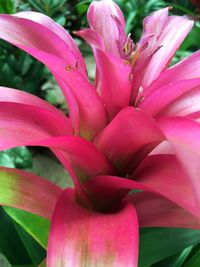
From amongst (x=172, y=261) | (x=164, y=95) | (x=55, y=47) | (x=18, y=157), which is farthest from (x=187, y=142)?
(x=18, y=157)

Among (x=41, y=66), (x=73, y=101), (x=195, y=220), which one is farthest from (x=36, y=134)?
(x=41, y=66)

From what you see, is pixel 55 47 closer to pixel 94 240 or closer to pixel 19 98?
pixel 19 98

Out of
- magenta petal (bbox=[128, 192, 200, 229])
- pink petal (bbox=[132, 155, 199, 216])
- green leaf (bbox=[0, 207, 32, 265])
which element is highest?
pink petal (bbox=[132, 155, 199, 216])

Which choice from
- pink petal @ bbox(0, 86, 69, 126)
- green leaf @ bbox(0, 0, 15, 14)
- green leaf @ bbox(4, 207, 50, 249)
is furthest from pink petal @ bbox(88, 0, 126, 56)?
green leaf @ bbox(0, 0, 15, 14)

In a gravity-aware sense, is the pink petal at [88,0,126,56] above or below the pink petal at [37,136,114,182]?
above

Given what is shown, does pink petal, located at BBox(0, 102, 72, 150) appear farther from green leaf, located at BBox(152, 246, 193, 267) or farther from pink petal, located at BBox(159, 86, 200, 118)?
green leaf, located at BBox(152, 246, 193, 267)

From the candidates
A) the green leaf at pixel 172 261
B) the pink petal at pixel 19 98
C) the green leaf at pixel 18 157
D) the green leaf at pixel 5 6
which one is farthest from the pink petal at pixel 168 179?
the green leaf at pixel 5 6
